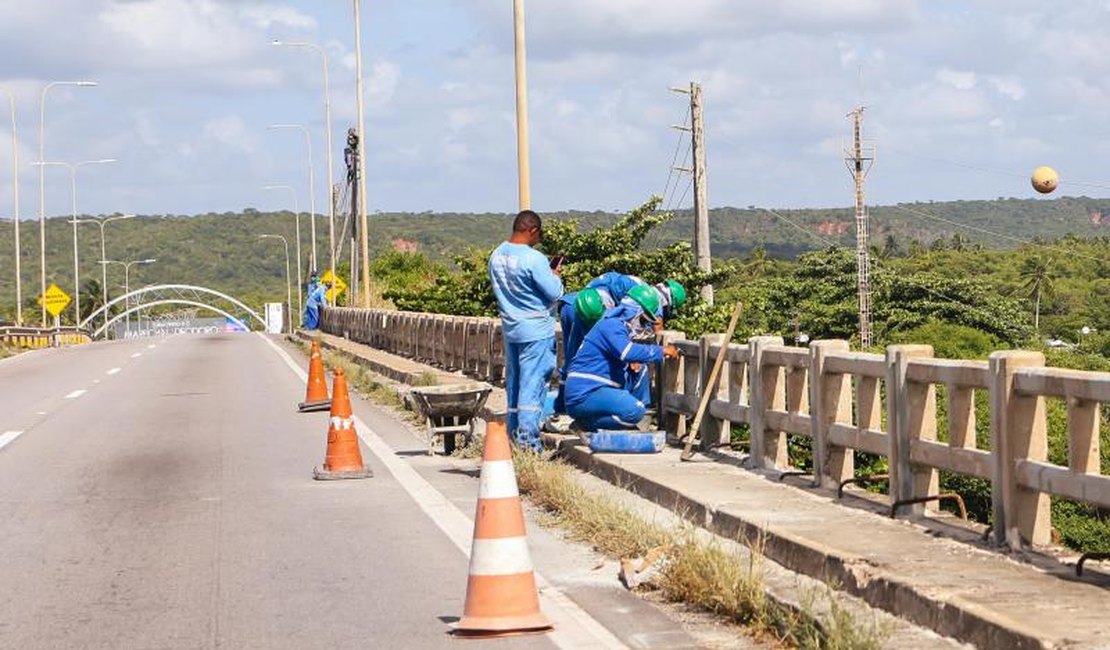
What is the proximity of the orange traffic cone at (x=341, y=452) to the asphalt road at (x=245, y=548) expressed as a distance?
208mm

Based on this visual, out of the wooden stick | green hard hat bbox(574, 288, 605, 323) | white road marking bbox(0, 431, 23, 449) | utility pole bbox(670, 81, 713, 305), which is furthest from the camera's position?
utility pole bbox(670, 81, 713, 305)

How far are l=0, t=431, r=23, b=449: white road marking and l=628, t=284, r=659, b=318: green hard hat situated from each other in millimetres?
7378

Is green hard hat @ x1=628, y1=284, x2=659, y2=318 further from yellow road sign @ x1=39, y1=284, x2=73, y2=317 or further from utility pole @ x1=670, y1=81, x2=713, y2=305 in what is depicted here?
yellow road sign @ x1=39, y1=284, x2=73, y2=317

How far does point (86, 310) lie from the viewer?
14450 cm

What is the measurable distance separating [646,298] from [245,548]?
4.41 m

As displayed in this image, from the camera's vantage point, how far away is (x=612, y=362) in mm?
13766

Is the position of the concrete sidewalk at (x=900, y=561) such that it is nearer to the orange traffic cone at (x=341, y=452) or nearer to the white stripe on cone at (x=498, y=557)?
the white stripe on cone at (x=498, y=557)

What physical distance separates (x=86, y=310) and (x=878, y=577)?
142500 millimetres

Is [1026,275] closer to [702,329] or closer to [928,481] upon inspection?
[702,329]

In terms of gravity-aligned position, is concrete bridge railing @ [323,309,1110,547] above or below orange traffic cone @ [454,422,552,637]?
above

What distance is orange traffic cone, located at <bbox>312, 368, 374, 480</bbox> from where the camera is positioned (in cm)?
1413

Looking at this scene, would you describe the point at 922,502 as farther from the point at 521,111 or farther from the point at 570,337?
the point at 521,111

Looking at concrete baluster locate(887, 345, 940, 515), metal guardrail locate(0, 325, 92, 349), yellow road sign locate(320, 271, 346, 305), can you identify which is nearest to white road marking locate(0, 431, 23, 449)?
concrete baluster locate(887, 345, 940, 515)

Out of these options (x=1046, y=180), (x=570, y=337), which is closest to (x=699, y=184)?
(x=1046, y=180)
